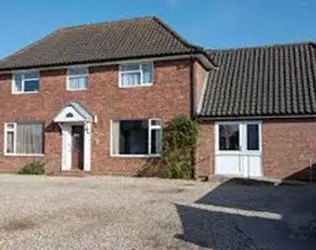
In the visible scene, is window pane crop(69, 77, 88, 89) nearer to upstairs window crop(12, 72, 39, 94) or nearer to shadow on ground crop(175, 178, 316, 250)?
upstairs window crop(12, 72, 39, 94)

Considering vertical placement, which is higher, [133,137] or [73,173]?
[133,137]

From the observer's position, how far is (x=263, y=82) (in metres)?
24.0

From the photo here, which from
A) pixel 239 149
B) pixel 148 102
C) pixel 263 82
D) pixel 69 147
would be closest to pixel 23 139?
pixel 69 147

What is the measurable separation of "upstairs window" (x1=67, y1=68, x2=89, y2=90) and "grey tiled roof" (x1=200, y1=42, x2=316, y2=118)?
5.93m

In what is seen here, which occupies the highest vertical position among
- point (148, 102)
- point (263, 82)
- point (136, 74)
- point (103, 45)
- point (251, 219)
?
point (103, 45)

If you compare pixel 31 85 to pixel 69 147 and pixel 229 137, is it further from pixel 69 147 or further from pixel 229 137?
pixel 229 137

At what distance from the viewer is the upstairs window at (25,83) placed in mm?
26812

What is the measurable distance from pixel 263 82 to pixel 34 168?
1180 cm

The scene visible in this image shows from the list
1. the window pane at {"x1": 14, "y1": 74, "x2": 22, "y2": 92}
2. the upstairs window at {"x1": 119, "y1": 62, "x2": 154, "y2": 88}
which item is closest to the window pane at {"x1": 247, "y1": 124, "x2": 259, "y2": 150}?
the upstairs window at {"x1": 119, "y1": 62, "x2": 154, "y2": 88}

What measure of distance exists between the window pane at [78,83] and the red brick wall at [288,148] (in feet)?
29.4

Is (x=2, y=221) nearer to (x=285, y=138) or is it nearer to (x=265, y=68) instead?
(x=285, y=138)

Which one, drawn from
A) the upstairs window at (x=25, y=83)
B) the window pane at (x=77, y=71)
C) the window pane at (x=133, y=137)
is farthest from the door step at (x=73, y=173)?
the window pane at (x=77, y=71)

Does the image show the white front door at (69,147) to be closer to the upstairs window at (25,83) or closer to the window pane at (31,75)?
the upstairs window at (25,83)

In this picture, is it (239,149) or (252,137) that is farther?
(239,149)
